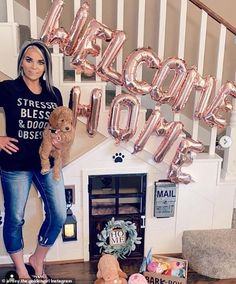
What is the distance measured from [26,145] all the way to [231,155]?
1.57 metres

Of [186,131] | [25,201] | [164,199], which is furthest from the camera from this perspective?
[186,131]

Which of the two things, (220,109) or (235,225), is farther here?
(235,225)

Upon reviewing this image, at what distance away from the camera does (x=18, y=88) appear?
2.62 metres

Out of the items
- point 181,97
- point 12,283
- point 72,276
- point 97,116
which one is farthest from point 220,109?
point 12,283

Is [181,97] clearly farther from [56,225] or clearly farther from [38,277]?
[38,277]

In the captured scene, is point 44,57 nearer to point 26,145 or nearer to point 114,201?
point 26,145

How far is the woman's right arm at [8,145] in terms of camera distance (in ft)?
8.71

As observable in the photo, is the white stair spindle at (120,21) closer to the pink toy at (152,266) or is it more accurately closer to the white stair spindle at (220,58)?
the white stair spindle at (220,58)

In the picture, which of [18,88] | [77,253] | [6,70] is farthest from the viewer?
[77,253]

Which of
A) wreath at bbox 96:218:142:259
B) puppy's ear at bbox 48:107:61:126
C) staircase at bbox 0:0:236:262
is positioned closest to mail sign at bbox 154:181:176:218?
staircase at bbox 0:0:236:262

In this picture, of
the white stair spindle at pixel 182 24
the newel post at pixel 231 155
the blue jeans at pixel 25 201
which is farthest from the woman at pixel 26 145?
the newel post at pixel 231 155

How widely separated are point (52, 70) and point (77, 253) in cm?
145

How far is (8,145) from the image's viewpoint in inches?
105

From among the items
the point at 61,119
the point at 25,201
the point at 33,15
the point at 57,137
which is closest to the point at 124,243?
the point at 25,201
